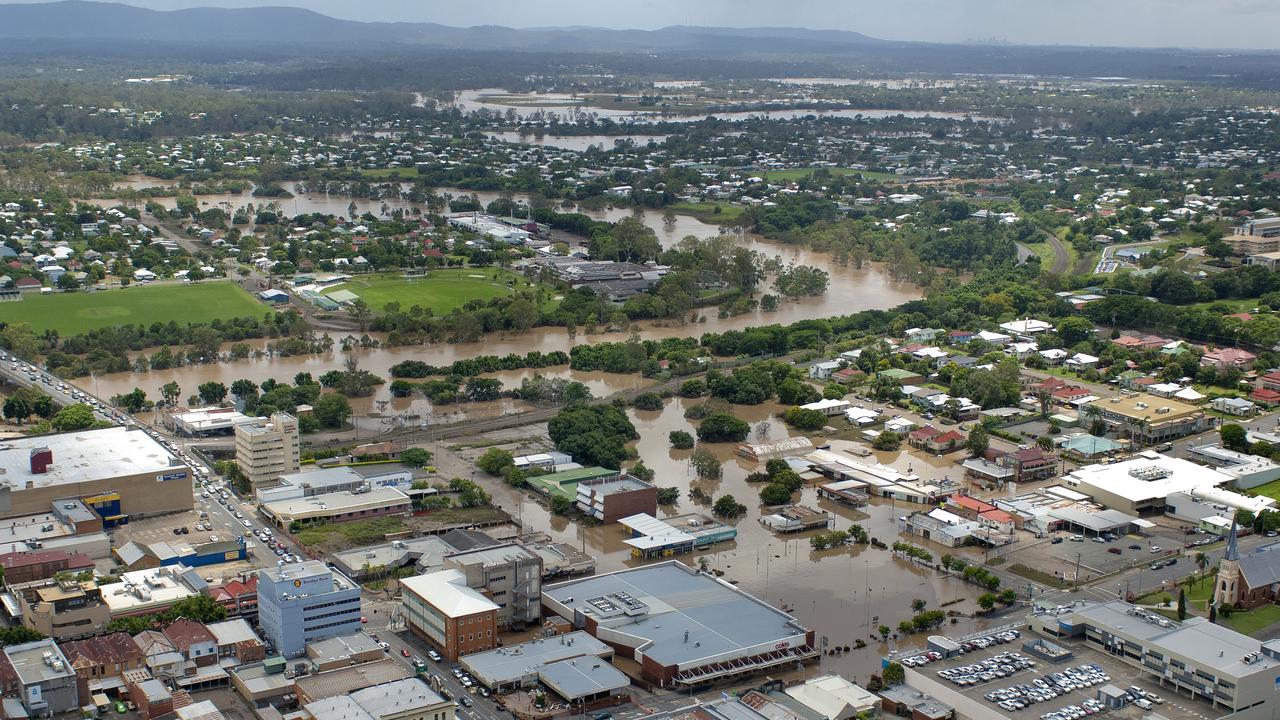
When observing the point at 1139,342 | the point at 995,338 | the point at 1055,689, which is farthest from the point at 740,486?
the point at 1139,342

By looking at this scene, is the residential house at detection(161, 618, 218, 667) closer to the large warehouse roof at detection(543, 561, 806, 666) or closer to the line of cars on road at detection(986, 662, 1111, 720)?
the large warehouse roof at detection(543, 561, 806, 666)

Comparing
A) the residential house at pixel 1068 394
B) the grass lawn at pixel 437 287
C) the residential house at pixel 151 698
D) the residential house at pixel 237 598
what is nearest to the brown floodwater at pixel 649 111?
the grass lawn at pixel 437 287

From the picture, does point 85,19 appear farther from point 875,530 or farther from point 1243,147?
point 875,530

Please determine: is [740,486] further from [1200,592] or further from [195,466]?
[195,466]

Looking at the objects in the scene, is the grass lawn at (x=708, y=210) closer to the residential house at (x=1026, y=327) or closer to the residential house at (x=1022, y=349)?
the residential house at (x=1026, y=327)

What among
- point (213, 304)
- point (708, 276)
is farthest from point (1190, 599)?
point (213, 304)

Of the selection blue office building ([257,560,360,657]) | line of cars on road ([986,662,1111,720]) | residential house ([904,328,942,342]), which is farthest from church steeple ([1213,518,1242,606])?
residential house ([904,328,942,342])
